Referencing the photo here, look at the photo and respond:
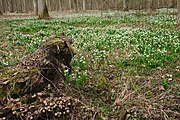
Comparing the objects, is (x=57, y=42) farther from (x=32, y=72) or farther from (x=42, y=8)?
(x=42, y=8)

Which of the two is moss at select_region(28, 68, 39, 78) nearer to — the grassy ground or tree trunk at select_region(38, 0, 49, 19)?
the grassy ground

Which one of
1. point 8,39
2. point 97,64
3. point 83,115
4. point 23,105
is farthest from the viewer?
point 8,39

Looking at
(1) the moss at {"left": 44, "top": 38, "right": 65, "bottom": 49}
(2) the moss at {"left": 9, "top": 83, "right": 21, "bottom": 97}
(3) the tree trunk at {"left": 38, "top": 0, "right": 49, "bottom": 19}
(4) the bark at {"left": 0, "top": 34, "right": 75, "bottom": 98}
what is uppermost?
(3) the tree trunk at {"left": 38, "top": 0, "right": 49, "bottom": 19}

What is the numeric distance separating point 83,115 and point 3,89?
1.07m

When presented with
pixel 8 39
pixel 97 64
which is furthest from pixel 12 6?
pixel 97 64

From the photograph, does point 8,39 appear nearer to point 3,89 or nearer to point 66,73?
point 66,73

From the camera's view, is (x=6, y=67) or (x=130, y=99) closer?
(x=130, y=99)

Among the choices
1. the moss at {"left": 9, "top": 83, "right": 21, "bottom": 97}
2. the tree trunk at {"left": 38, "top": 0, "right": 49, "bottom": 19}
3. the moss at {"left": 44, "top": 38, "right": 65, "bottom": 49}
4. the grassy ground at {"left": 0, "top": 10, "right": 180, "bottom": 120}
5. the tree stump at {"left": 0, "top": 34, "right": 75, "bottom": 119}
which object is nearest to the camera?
the tree stump at {"left": 0, "top": 34, "right": 75, "bottom": 119}

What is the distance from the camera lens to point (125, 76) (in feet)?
14.9

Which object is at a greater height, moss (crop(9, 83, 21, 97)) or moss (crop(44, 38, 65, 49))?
moss (crop(44, 38, 65, 49))

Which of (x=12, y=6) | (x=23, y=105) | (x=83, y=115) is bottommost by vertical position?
(x=83, y=115)

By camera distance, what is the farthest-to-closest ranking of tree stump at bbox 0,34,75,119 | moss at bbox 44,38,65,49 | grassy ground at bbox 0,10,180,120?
moss at bbox 44,38,65,49 < grassy ground at bbox 0,10,180,120 < tree stump at bbox 0,34,75,119

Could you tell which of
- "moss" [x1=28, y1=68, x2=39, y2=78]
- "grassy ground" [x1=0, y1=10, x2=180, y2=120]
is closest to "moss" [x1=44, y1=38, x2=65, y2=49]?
"moss" [x1=28, y1=68, x2=39, y2=78]

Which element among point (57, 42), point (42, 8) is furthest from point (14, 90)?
point (42, 8)
